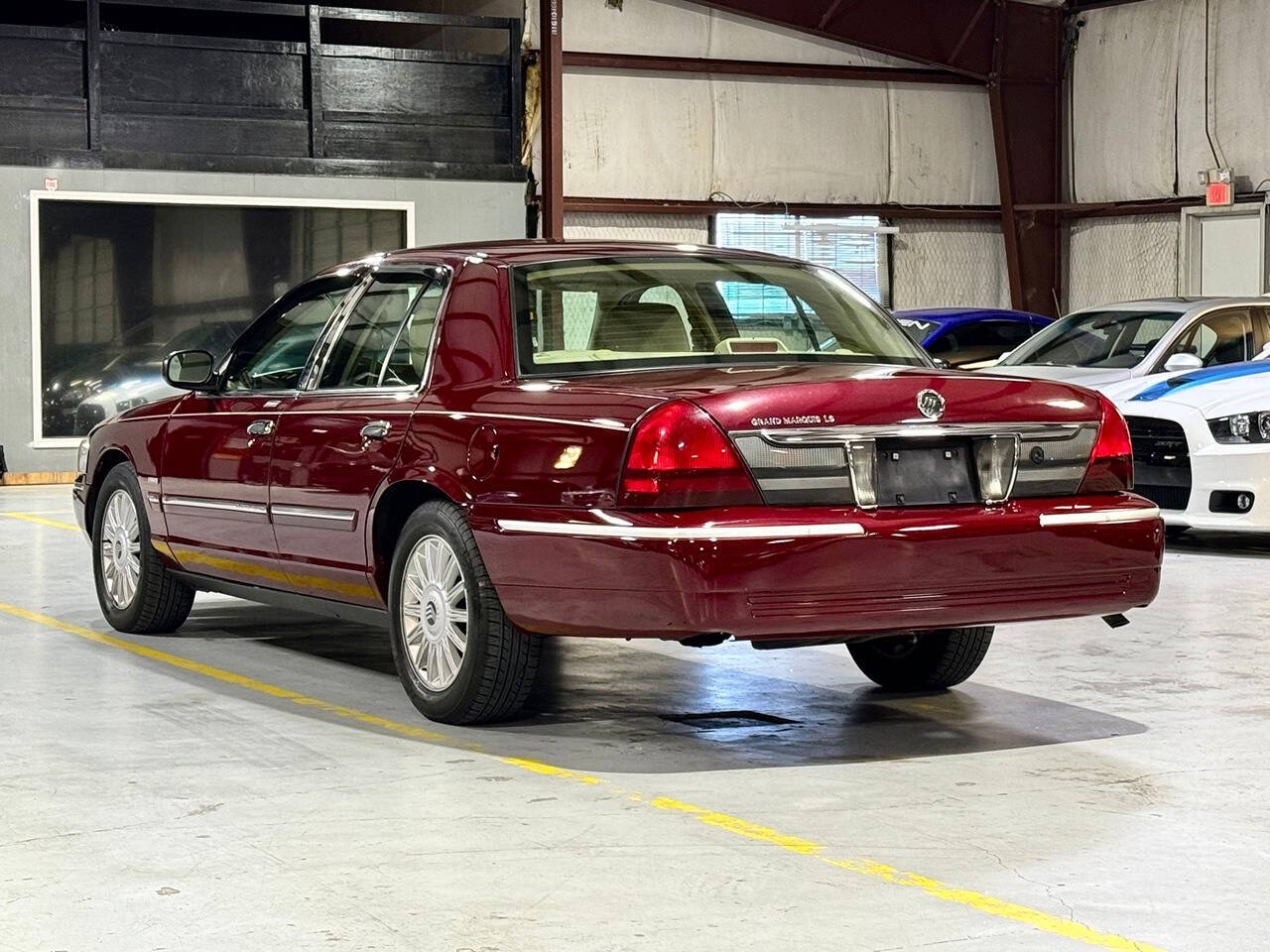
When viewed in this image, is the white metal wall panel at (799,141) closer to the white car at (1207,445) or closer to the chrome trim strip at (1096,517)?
the white car at (1207,445)

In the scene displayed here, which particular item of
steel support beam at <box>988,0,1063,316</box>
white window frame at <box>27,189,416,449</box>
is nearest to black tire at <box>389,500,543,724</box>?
white window frame at <box>27,189,416,449</box>

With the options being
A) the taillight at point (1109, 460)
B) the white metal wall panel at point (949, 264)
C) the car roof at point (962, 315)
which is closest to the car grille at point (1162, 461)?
the taillight at point (1109, 460)

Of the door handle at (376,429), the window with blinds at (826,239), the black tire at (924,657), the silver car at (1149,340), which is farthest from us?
the window with blinds at (826,239)

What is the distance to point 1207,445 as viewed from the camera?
11.2 meters

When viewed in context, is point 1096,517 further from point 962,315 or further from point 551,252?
point 962,315

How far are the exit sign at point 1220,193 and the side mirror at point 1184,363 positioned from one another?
12498 mm

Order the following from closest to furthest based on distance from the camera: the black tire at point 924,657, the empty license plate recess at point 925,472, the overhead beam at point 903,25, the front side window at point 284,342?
the empty license plate recess at point 925,472, the black tire at point 924,657, the front side window at point 284,342, the overhead beam at point 903,25

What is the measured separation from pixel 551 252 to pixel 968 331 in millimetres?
13447

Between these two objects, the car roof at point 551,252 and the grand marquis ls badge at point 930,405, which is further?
the car roof at point 551,252

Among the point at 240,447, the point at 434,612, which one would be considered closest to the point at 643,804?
the point at 434,612

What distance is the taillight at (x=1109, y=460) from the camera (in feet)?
19.1

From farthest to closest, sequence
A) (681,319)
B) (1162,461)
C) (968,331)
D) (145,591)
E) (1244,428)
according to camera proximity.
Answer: (968,331)
(1162,461)
(1244,428)
(145,591)
(681,319)

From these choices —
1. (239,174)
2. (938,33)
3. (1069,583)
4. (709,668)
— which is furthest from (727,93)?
(1069,583)

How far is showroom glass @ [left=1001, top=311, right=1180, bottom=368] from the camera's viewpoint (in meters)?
13.0
